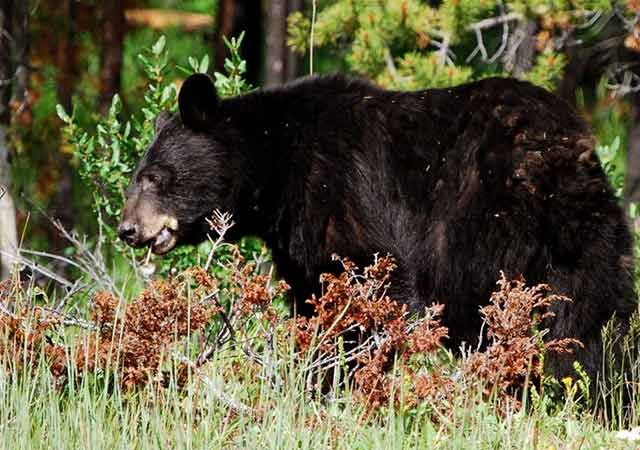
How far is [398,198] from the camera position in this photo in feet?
17.7

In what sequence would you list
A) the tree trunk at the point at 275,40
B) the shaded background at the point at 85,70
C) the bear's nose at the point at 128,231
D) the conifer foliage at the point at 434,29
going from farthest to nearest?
the shaded background at the point at 85,70 < the tree trunk at the point at 275,40 < the conifer foliage at the point at 434,29 < the bear's nose at the point at 128,231

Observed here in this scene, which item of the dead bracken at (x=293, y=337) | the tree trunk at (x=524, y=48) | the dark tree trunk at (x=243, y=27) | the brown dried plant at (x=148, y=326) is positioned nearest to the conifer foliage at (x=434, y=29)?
the tree trunk at (x=524, y=48)

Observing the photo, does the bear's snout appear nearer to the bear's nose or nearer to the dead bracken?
the bear's nose

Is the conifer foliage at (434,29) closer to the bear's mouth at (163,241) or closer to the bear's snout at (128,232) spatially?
the bear's mouth at (163,241)

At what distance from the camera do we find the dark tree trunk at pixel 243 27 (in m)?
12.7

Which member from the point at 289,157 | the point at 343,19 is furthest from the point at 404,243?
the point at 343,19

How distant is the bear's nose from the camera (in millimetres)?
5535

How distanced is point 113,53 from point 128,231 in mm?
5256

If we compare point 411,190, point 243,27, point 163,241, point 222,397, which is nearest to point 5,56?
point 163,241

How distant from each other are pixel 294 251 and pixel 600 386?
1.41 meters

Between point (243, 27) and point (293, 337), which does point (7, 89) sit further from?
point (243, 27)

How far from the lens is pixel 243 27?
504 inches

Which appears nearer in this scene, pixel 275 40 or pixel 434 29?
pixel 434 29

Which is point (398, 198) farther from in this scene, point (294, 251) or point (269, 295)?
point (269, 295)
